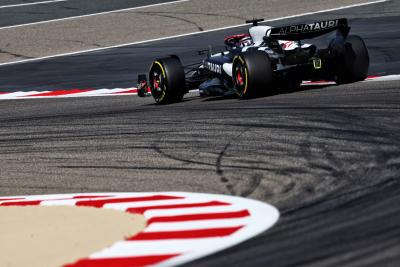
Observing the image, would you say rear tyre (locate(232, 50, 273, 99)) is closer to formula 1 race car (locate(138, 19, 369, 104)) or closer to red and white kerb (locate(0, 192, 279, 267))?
formula 1 race car (locate(138, 19, 369, 104))

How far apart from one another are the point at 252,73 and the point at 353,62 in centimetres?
145

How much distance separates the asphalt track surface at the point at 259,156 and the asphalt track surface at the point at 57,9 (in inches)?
468

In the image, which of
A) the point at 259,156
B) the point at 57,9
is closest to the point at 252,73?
the point at 259,156

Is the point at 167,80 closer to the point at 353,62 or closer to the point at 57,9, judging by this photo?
the point at 353,62

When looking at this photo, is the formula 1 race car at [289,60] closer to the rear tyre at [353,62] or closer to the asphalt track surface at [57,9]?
the rear tyre at [353,62]

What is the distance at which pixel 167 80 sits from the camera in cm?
1453

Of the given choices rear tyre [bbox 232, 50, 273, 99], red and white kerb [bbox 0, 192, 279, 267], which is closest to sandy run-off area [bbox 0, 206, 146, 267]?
red and white kerb [bbox 0, 192, 279, 267]

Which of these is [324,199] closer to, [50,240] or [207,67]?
[50,240]

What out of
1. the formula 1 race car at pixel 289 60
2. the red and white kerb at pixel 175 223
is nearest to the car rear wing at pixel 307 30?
the formula 1 race car at pixel 289 60

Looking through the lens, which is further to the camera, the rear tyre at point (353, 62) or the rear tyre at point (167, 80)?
the rear tyre at point (167, 80)

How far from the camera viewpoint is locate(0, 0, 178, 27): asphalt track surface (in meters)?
28.6

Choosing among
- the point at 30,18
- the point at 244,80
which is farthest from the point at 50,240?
the point at 30,18

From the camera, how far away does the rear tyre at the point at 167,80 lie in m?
14.5

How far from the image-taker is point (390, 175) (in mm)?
7617
